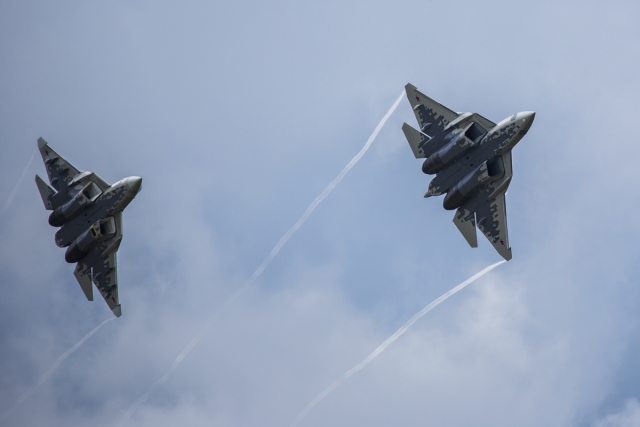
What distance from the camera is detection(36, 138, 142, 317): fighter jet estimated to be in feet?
232

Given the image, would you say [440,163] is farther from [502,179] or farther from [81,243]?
[81,243]

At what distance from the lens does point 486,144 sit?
65812mm

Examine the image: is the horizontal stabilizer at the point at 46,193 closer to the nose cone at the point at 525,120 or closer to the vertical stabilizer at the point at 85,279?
the vertical stabilizer at the point at 85,279

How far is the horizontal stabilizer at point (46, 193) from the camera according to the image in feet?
238

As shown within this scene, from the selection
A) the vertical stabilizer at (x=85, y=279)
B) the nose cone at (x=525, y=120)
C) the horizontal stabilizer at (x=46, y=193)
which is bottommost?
the nose cone at (x=525, y=120)

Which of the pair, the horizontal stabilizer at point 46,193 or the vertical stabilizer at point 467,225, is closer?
the vertical stabilizer at point 467,225

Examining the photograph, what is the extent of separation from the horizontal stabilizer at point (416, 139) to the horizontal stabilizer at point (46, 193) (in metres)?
28.4

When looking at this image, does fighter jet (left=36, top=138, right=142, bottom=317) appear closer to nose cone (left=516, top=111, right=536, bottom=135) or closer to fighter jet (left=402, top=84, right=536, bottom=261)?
fighter jet (left=402, top=84, right=536, bottom=261)

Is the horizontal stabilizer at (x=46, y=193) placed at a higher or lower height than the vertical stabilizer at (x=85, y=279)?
higher

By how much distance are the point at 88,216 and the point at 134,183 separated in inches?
205

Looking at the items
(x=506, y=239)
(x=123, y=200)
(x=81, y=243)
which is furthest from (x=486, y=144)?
(x=81, y=243)

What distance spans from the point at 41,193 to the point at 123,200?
791 cm

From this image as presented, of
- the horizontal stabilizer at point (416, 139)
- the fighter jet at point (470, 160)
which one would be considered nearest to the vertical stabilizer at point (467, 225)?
the fighter jet at point (470, 160)

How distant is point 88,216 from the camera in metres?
71.5
